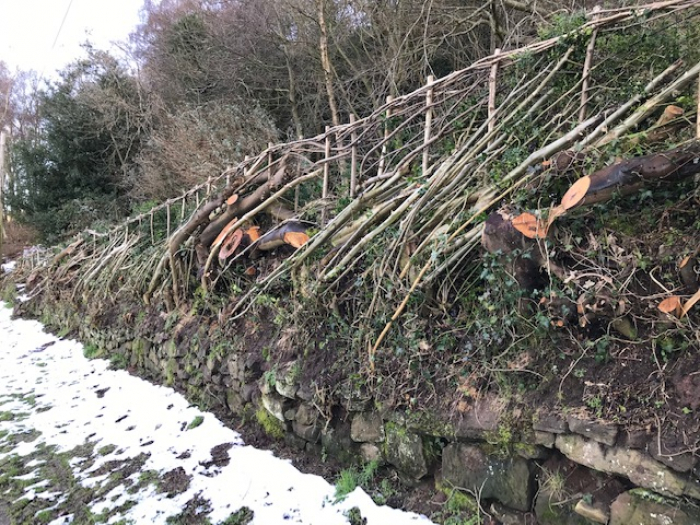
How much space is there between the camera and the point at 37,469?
332 cm

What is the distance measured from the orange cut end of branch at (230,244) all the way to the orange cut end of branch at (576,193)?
3175 mm

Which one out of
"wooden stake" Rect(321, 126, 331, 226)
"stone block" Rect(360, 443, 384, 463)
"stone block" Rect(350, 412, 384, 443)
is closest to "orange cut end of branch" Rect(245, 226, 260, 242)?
"wooden stake" Rect(321, 126, 331, 226)

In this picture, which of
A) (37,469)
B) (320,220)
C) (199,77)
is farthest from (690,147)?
(199,77)

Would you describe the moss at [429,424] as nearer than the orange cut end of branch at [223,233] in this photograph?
Yes

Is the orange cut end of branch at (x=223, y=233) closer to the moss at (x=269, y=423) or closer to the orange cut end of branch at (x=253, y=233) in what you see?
the orange cut end of branch at (x=253, y=233)

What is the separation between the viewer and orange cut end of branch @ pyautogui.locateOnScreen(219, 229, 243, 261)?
4391mm

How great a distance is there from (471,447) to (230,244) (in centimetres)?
318

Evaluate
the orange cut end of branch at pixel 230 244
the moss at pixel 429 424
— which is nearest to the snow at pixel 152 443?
the moss at pixel 429 424

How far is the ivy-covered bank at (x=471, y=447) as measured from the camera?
5.70 feet

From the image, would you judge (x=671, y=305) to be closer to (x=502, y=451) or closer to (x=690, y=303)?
(x=690, y=303)

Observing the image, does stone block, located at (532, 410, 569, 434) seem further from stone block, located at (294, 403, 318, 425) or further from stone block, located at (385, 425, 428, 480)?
stone block, located at (294, 403, 318, 425)

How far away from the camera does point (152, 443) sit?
3572 mm

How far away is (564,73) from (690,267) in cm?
164

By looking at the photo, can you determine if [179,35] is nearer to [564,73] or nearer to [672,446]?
[564,73]
